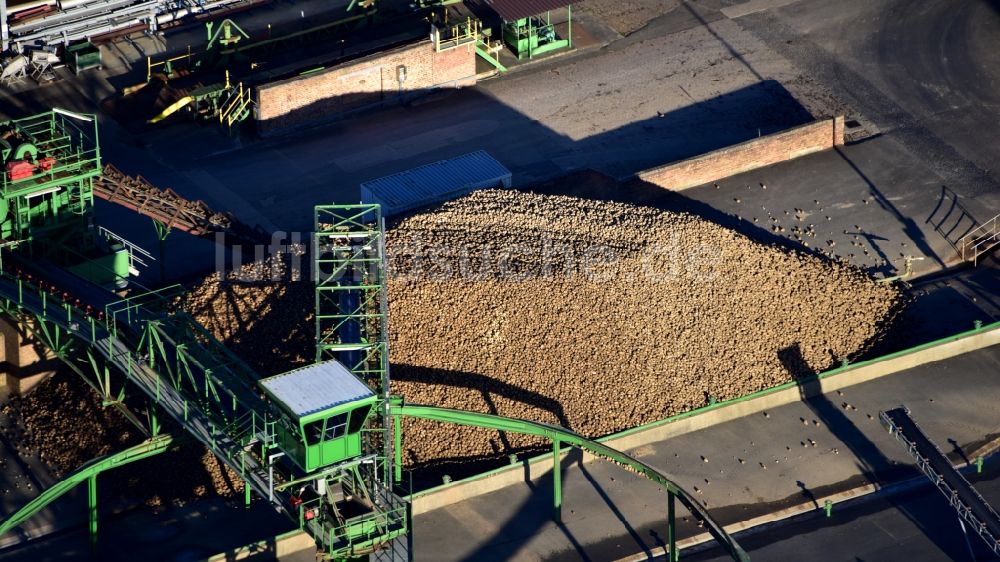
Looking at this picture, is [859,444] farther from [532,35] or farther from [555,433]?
[532,35]

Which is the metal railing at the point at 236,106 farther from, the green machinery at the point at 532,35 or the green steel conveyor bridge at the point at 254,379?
the green machinery at the point at 532,35

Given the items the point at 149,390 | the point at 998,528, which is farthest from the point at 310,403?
the point at 998,528

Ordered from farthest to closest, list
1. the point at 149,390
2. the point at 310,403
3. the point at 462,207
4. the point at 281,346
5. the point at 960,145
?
1. the point at 960,145
2. the point at 462,207
3. the point at 281,346
4. the point at 149,390
5. the point at 310,403

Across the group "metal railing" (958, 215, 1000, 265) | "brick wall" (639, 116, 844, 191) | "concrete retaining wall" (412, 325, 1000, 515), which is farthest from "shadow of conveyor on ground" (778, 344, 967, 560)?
"brick wall" (639, 116, 844, 191)

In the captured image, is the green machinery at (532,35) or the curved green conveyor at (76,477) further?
the green machinery at (532,35)

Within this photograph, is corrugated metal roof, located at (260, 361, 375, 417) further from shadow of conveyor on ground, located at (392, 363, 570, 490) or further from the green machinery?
the green machinery

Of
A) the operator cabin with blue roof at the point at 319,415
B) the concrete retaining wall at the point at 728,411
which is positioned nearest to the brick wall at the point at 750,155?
the concrete retaining wall at the point at 728,411

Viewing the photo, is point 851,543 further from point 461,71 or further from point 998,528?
point 461,71
